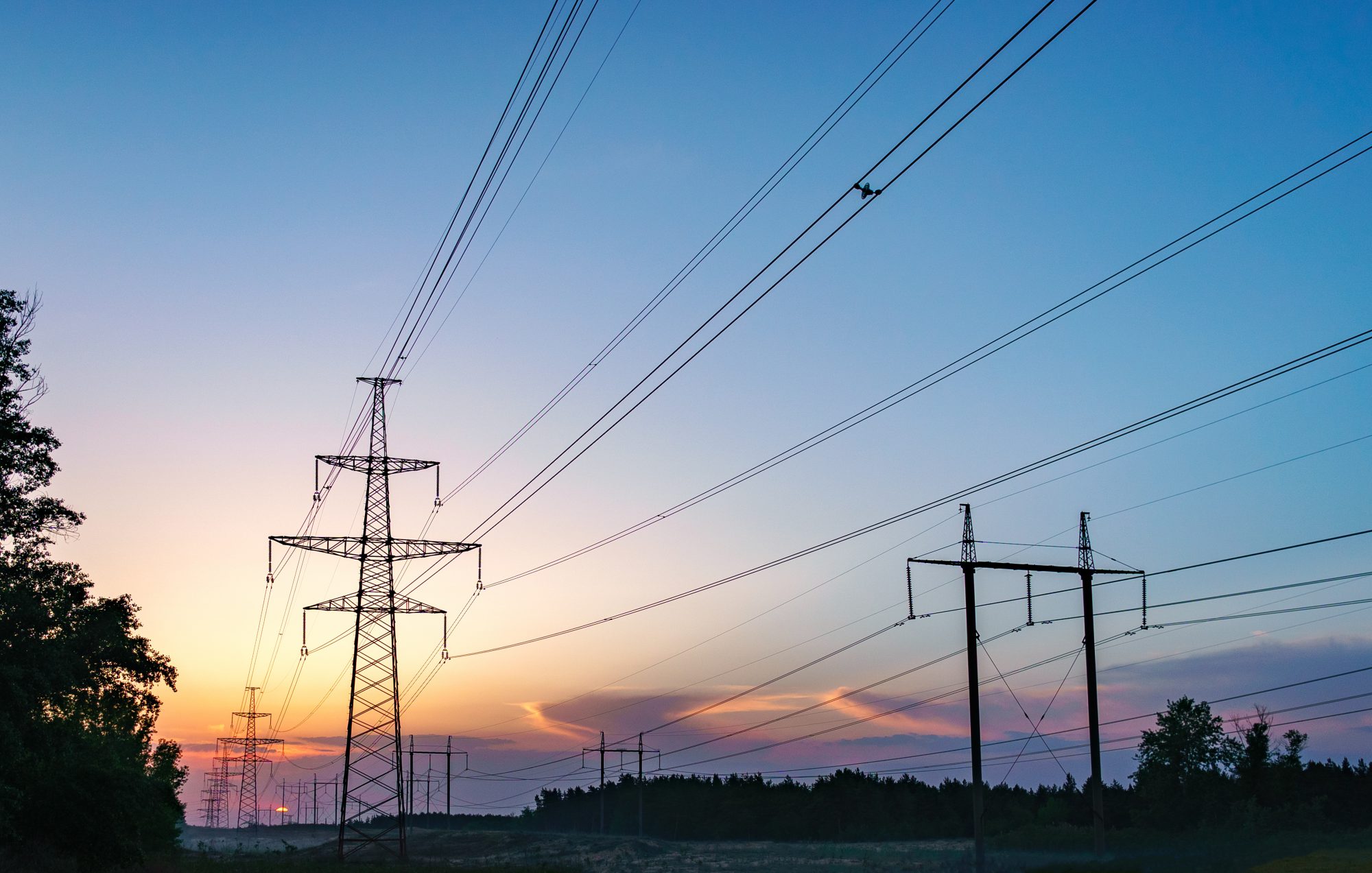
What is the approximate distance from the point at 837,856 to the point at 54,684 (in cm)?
5199

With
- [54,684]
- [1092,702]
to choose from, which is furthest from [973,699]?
[54,684]

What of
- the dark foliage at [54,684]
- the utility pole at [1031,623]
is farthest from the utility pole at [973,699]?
the dark foliage at [54,684]

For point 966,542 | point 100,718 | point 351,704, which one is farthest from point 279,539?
point 966,542

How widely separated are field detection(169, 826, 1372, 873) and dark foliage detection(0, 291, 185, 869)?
49.6 ft

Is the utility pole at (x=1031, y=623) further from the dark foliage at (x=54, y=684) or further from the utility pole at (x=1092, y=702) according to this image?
the dark foliage at (x=54, y=684)

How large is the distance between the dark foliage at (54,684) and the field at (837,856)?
15124mm

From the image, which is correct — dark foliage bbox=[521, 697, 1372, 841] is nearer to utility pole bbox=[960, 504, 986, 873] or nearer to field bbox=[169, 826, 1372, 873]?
field bbox=[169, 826, 1372, 873]

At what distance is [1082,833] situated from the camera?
65500mm

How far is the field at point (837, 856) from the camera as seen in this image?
142 feet

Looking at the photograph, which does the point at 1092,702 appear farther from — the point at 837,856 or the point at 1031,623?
the point at 837,856

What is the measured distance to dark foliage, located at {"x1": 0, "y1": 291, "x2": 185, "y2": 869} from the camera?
101 feet

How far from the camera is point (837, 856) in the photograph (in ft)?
233

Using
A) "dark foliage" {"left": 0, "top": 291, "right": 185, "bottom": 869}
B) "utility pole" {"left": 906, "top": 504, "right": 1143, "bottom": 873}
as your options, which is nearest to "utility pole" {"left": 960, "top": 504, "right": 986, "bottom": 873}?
"utility pole" {"left": 906, "top": 504, "right": 1143, "bottom": 873}

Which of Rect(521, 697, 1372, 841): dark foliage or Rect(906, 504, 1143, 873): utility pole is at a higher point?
Rect(906, 504, 1143, 873): utility pole
